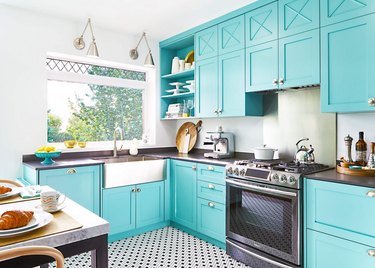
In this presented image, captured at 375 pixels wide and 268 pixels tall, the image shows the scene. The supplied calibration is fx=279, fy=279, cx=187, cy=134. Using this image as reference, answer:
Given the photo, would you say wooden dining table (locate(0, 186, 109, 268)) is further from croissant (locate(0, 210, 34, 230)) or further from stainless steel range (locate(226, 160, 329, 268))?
stainless steel range (locate(226, 160, 329, 268))

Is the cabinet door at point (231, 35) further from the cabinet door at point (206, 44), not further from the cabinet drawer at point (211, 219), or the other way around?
the cabinet drawer at point (211, 219)

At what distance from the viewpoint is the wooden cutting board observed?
12.8ft

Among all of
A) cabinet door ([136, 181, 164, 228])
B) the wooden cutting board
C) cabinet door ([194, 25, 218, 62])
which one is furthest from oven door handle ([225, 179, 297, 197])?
cabinet door ([194, 25, 218, 62])

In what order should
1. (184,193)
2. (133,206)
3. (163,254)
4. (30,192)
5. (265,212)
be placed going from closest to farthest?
(30,192), (265,212), (163,254), (133,206), (184,193)

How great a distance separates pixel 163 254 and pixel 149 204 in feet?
2.37

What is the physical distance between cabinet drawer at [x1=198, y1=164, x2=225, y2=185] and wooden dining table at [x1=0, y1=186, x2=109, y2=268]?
5.71 feet

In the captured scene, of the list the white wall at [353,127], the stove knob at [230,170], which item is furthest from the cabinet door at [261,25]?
the stove knob at [230,170]

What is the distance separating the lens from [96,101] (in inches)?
145

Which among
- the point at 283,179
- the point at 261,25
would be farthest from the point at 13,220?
the point at 261,25

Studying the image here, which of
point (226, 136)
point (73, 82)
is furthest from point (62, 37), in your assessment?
point (226, 136)

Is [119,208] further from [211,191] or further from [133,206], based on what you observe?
[211,191]

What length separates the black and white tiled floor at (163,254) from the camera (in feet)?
8.23

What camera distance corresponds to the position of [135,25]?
345 cm

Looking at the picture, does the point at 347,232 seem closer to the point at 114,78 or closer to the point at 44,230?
the point at 44,230
